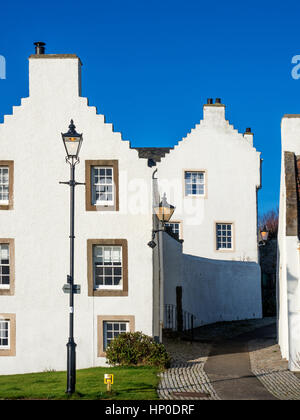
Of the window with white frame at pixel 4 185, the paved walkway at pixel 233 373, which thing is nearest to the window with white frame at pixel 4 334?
the window with white frame at pixel 4 185

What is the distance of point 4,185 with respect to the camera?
25188 millimetres

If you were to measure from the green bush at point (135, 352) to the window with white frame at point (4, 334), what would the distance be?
391 cm

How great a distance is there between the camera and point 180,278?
3297 centimetres

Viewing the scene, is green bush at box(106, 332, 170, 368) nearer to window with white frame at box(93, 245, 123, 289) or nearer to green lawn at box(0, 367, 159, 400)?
green lawn at box(0, 367, 159, 400)

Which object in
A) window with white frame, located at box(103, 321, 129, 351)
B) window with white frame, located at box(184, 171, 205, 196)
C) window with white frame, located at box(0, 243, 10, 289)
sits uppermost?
window with white frame, located at box(184, 171, 205, 196)

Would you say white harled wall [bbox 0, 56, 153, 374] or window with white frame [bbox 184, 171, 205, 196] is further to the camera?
window with white frame [bbox 184, 171, 205, 196]

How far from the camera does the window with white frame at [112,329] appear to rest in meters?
24.5

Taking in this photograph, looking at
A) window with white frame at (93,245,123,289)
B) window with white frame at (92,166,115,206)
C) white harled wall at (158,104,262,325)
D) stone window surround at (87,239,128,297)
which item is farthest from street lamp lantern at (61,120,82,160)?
white harled wall at (158,104,262,325)

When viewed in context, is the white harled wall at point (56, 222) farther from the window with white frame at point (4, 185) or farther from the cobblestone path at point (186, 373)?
the cobblestone path at point (186, 373)

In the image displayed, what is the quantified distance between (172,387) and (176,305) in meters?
13.7

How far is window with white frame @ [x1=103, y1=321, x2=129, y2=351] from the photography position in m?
24.5

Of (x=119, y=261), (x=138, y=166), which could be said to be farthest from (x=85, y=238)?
(x=138, y=166)

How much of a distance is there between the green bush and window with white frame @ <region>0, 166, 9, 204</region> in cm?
648

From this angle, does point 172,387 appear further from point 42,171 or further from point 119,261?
point 42,171
